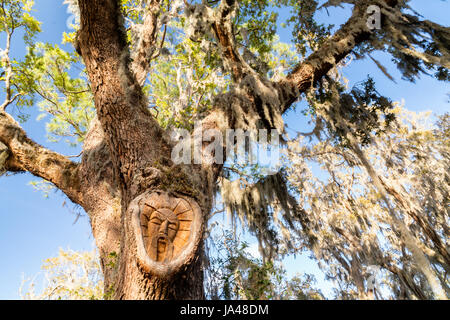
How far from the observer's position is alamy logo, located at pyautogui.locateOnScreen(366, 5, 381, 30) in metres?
3.63

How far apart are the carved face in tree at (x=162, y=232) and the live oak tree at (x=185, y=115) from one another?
0.06 ft

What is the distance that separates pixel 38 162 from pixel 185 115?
316cm

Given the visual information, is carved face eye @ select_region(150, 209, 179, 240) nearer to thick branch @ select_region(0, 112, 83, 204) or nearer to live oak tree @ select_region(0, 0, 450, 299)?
live oak tree @ select_region(0, 0, 450, 299)

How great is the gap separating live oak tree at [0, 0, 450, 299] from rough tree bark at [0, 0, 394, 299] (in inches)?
0.5

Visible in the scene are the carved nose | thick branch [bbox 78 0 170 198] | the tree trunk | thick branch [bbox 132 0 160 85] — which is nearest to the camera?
the tree trunk

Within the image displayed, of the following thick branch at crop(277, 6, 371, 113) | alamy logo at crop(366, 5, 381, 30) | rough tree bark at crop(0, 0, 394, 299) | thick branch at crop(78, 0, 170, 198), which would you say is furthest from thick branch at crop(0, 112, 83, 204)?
alamy logo at crop(366, 5, 381, 30)

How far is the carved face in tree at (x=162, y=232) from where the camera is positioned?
1674 mm

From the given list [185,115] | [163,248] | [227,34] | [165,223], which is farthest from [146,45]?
[163,248]

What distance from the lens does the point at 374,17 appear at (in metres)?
3.68

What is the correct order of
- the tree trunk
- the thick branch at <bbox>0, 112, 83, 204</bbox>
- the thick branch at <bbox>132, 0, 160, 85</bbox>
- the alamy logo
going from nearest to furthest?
the tree trunk, the thick branch at <bbox>0, 112, 83, 204</bbox>, the alamy logo, the thick branch at <bbox>132, 0, 160, 85</bbox>

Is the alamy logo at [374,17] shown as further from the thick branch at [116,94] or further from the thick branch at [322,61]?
the thick branch at [116,94]

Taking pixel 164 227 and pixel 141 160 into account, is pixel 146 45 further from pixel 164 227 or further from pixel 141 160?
pixel 164 227

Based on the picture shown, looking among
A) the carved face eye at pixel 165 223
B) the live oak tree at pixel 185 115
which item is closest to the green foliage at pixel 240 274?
the live oak tree at pixel 185 115
